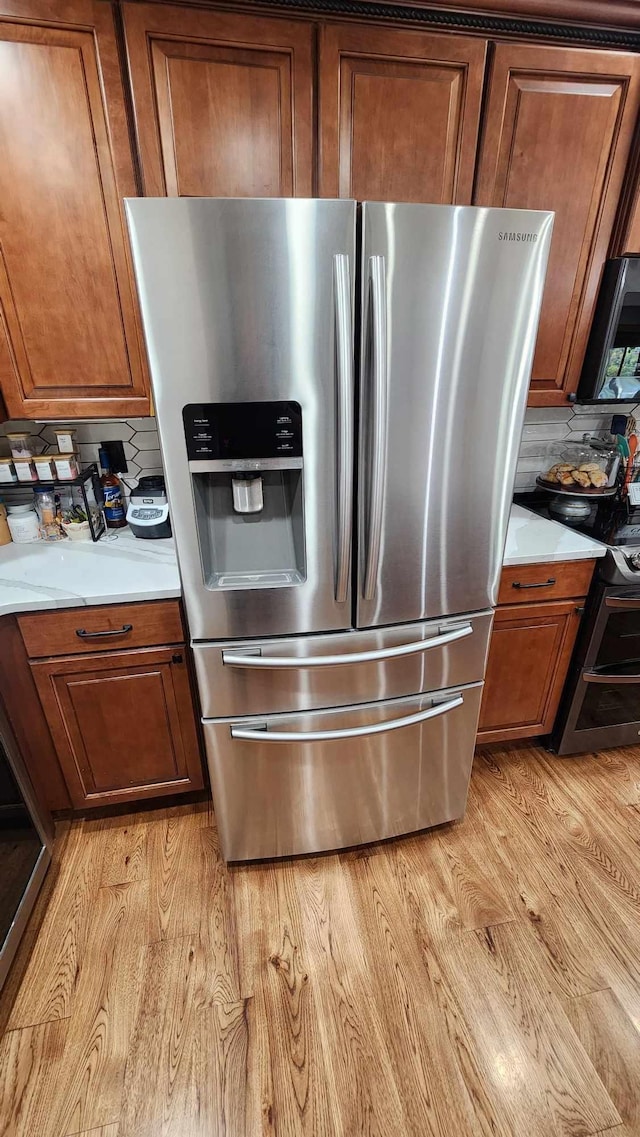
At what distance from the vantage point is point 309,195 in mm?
1365

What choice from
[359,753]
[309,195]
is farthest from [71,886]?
[309,195]

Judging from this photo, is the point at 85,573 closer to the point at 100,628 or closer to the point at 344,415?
the point at 100,628

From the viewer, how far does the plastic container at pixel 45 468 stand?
1.74 metres

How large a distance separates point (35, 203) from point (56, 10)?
0.39 m

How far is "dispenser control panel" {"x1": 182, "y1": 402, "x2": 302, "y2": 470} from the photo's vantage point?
1092mm

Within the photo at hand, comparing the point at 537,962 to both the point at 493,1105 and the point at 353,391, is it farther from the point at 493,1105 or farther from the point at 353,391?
the point at 353,391

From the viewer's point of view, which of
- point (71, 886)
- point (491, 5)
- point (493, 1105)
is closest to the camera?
point (493, 1105)

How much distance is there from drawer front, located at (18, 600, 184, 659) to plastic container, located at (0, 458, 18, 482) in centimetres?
61

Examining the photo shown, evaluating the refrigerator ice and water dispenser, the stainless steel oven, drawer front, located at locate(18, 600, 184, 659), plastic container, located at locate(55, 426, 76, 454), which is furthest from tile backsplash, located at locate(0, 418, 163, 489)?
the stainless steel oven

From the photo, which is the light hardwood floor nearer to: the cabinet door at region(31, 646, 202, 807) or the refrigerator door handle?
the cabinet door at region(31, 646, 202, 807)

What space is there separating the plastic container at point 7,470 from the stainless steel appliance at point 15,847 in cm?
81

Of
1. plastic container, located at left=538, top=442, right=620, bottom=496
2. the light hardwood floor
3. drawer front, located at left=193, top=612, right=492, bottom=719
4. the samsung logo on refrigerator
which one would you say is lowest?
the light hardwood floor

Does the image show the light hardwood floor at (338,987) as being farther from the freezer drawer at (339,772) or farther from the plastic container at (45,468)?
the plastic container at (45,468)

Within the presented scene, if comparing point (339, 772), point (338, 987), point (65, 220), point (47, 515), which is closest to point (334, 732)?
point (339, 772)
